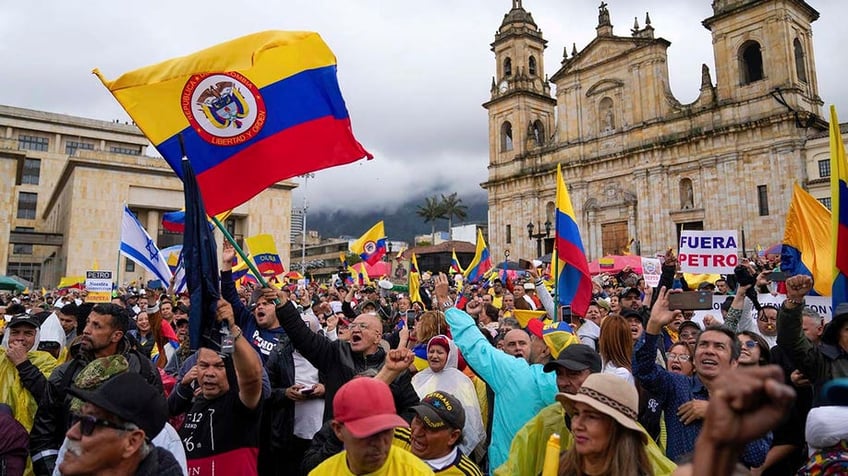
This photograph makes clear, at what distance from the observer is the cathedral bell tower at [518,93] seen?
4309 cm

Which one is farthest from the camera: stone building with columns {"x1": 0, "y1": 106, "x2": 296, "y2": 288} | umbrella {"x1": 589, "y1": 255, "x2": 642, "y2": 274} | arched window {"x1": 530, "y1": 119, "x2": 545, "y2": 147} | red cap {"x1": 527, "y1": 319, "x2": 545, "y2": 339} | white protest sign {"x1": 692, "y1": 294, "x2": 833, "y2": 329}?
arched window {"x1": 530, "y1": 119, "x2": 545, "y2": 147}

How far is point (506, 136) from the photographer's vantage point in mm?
45531

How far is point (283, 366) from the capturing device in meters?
4.45

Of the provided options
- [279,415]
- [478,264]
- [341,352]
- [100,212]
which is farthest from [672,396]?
[100,212]

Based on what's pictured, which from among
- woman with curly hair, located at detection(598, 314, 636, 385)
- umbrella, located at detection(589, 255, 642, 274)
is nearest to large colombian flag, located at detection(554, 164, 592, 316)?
woman with curly hair, located at detection(598, 314, 636, 385)

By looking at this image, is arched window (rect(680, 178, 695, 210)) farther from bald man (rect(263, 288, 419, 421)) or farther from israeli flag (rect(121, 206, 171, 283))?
bald man (rect(263, 288, 419, 421))

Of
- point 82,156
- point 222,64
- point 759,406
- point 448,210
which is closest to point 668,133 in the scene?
point 222,64

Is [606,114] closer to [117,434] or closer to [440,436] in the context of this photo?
[440,436]

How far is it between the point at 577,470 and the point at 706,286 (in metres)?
13.2

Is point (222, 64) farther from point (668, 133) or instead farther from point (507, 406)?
point (668, 133)

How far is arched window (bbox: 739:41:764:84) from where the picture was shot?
31.4 metres

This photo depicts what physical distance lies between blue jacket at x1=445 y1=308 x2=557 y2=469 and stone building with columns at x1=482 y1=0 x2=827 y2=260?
29.3 meters

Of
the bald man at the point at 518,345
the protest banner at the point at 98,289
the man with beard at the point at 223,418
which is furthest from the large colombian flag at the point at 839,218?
the protest banner at the point at 98,289

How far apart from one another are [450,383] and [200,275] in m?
1.98
